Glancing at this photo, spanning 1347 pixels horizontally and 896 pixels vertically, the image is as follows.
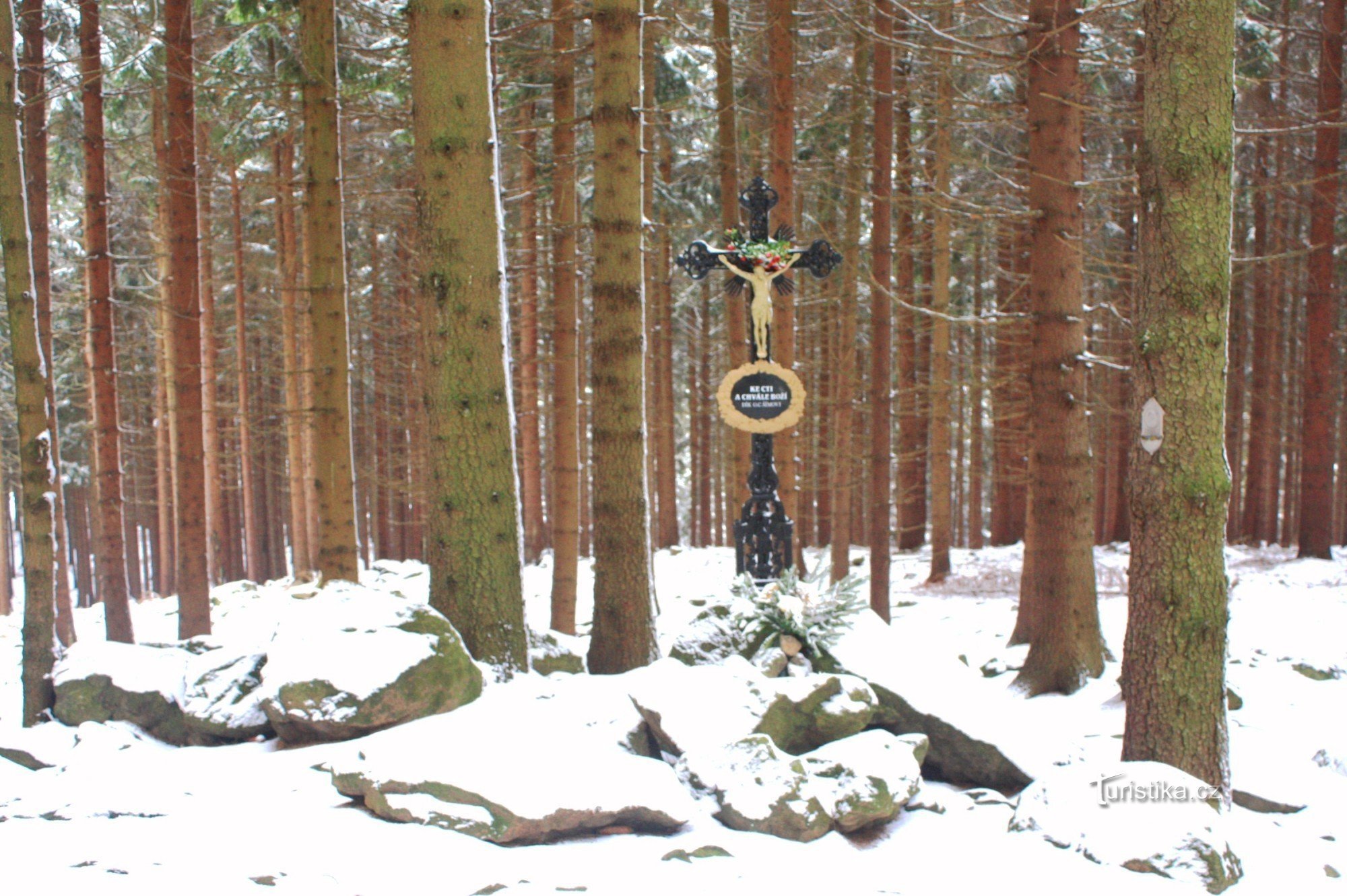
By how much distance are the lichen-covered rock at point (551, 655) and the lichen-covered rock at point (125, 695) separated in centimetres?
204

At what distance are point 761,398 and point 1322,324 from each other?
35.5 ft

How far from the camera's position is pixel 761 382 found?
24.6ft

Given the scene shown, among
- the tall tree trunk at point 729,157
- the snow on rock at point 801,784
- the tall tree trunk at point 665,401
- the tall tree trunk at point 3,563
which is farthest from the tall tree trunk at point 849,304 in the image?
the tall tree trunk at point 3,563

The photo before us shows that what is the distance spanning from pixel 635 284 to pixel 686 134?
9571 millimetres

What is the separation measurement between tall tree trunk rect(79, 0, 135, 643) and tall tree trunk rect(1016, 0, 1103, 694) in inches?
349

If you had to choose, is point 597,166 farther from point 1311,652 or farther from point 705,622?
point 1311,652

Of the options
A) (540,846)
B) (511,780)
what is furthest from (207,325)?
(540,846)

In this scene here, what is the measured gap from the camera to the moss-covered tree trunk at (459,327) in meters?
5.99

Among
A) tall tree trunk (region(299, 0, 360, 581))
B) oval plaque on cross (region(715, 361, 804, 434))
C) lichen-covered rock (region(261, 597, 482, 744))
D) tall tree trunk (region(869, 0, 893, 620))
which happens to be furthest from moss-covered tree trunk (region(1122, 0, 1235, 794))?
tall tree trunk (region(299, 0, 360, 581))

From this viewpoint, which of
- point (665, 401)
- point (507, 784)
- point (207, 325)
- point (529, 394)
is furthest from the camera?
point (665, 401)

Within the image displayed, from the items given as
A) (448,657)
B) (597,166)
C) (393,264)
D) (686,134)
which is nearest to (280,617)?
(448,657)

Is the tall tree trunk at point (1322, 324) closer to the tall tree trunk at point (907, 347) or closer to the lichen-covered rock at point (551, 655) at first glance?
the tall tree trunk at point (907, 347)

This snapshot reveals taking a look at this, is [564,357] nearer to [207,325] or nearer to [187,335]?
[187,335]

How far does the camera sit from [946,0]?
803 cm
